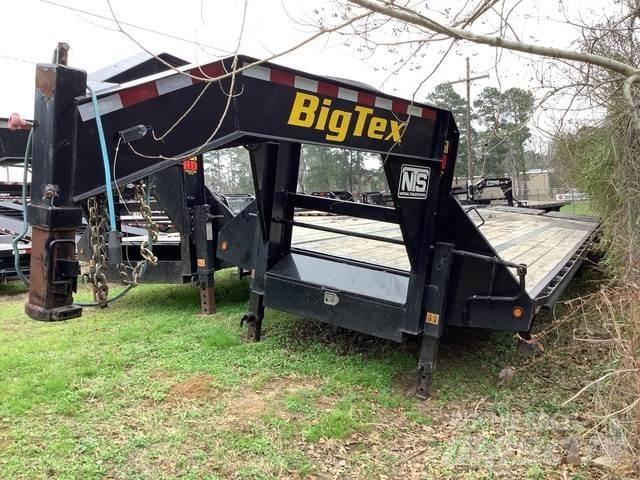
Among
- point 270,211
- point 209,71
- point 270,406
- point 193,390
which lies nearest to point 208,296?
point 270,211

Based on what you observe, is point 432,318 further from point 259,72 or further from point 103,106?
point 103,106

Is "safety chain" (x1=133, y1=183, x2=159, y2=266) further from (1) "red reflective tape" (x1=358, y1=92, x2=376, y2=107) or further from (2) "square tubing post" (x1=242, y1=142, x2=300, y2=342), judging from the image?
(2) "square tubing post" (x1=242, y1=142, x2=300, y2=342)

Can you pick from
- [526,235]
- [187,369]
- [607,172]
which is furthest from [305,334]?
[607,172]

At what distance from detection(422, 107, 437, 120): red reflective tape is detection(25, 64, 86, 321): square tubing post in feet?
7.98

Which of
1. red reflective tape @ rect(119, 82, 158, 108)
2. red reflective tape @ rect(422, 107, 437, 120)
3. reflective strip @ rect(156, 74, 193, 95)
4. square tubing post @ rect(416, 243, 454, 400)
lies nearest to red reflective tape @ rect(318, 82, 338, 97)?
red reflective tape @ rect(422, 107, 437, 120)

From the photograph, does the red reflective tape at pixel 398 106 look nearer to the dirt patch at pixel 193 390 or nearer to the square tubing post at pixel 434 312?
the square tubing post at pixel 434 312

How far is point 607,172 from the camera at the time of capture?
815cm

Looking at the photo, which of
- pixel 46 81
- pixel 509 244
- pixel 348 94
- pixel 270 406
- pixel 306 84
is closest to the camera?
pixel 46 81

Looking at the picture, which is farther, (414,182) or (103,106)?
(414,182)

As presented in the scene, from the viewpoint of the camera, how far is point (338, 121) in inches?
135

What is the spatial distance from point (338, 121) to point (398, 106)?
0.52 meters

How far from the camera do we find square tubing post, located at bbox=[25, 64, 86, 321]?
2070 millimetres

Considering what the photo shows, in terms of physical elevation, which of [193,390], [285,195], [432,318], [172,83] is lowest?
[193,390]

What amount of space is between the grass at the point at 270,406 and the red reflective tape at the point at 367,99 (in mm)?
2091
